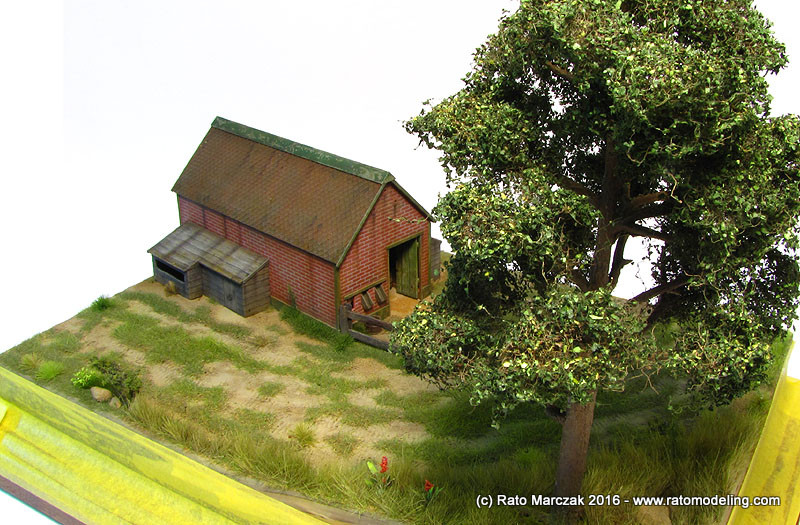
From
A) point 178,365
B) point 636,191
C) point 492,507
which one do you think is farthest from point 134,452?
point 636,191

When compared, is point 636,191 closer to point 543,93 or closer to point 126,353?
point 543,93

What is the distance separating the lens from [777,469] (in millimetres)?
16516

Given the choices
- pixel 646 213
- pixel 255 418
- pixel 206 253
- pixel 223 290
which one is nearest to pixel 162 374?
pixel 255 418

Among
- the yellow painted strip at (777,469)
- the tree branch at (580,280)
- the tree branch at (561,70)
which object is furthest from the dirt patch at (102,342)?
the yellow painted strip at (777,469)

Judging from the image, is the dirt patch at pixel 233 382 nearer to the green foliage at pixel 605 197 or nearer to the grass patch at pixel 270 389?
A: the grass patch at pixel 270 389

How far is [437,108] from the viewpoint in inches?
523

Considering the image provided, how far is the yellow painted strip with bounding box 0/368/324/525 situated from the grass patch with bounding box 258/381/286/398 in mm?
3272

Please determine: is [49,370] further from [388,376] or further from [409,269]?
[409,269]

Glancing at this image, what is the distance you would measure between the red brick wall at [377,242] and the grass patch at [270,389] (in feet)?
9.57

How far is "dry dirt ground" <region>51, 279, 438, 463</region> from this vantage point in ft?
58.5

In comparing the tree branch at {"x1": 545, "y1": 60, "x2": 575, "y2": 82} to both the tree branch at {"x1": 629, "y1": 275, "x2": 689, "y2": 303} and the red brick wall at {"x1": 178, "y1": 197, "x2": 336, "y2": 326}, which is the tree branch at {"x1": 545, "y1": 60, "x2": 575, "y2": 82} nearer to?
the tree branch at {"x1": 629, "y1": 275, "x2": 689, "y2": 303}

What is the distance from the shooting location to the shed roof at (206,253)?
22.3 meters

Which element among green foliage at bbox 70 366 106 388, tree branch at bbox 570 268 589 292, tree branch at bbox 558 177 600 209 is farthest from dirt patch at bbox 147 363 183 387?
tree branch at bbox 558 177 600 209

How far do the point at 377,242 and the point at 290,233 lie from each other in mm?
2185
